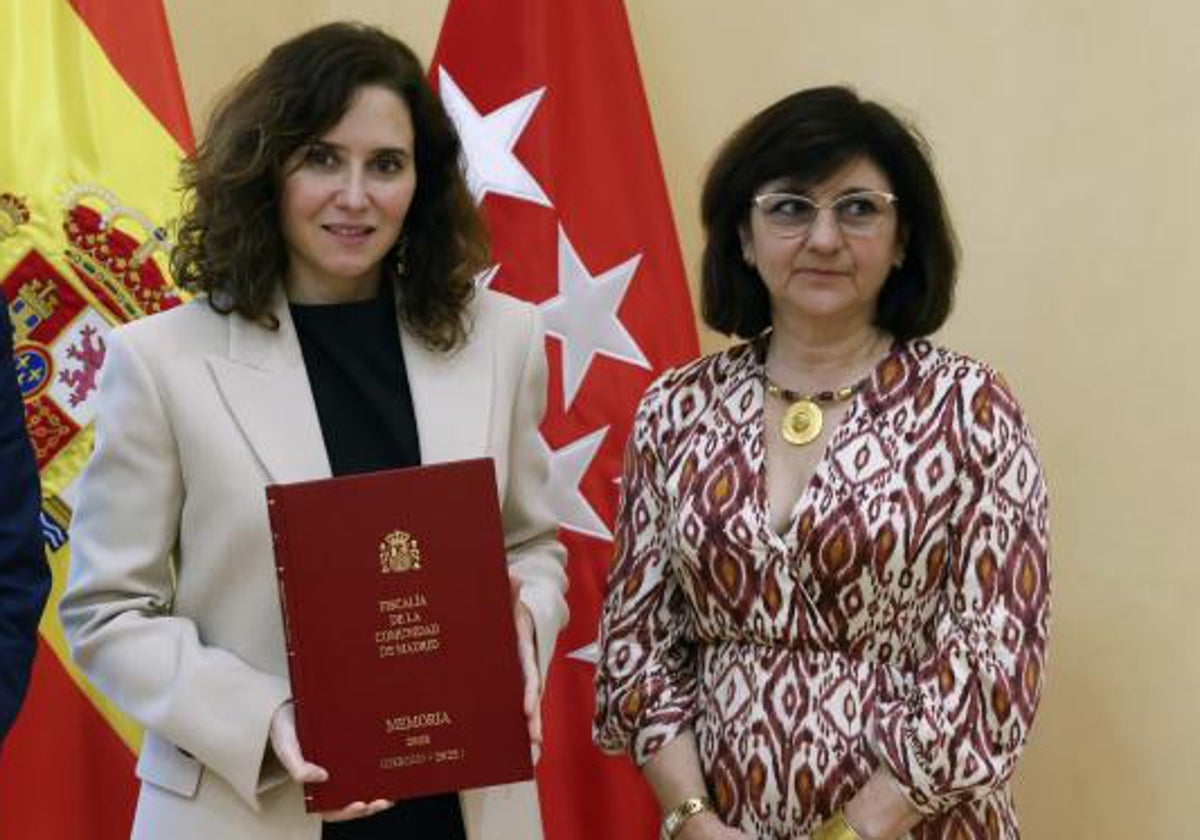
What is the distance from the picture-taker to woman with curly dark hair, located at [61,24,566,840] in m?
1.77

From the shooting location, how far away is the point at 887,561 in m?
1.95

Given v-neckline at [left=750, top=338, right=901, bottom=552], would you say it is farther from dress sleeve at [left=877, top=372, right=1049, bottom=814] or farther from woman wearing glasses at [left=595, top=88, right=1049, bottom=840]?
dress sleeve at [left=877, top=372, right=1049, bottom=814]

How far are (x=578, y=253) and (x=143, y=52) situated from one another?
0.86m

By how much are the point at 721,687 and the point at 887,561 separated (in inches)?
11.3

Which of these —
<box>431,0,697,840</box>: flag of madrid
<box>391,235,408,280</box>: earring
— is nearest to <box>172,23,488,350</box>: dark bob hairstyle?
<box>391,235,408,280</box>: earring

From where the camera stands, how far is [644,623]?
7.09 ft

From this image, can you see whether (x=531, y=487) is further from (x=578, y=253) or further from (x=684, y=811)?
(x=578, y=253)

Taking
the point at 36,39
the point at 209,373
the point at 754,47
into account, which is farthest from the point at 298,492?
the point at 754,47

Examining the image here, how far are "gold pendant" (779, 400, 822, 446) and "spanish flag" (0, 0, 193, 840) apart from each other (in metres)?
1.22

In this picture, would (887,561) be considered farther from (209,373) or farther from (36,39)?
(36,39)

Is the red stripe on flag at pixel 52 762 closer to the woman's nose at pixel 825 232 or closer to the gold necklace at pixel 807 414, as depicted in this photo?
the gold necklace at pixel 807 414

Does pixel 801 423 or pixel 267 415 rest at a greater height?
pixel 267 415

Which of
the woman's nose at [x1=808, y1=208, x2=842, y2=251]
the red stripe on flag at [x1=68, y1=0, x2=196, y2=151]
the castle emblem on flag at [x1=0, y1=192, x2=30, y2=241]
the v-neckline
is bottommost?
the v-neckline

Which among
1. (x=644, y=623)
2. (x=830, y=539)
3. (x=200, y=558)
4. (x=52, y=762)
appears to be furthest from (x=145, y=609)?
(x=52, y=762)
